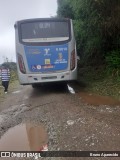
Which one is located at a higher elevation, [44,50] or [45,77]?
[44,50]

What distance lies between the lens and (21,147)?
7.39m

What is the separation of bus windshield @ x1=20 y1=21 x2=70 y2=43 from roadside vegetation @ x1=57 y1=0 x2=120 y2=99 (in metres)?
1.93

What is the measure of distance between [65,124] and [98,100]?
3600mm

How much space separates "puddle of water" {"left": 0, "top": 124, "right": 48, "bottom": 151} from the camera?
7348 mm

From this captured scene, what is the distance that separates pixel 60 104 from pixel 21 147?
132 inches

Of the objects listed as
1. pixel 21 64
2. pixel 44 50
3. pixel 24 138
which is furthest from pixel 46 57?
pixel 24 138

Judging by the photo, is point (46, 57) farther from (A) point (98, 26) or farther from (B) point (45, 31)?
(A) point (98, 26)

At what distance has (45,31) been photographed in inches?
509

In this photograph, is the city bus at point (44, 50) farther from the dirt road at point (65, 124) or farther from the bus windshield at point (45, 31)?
the dirt road at point (65, 124)

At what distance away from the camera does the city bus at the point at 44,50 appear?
42.0 ft

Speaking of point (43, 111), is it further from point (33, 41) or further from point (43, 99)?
point (33, 41)

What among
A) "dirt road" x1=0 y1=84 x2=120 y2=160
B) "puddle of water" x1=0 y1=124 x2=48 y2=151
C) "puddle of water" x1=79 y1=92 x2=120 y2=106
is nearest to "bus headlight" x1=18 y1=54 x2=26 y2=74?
"dirt road" x1=0 y1=84 x2=120 y2=160

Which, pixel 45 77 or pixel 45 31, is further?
pixel 45 77

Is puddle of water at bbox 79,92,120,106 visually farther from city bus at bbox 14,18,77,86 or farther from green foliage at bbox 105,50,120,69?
green foliage at bbox 105,50,120,69
